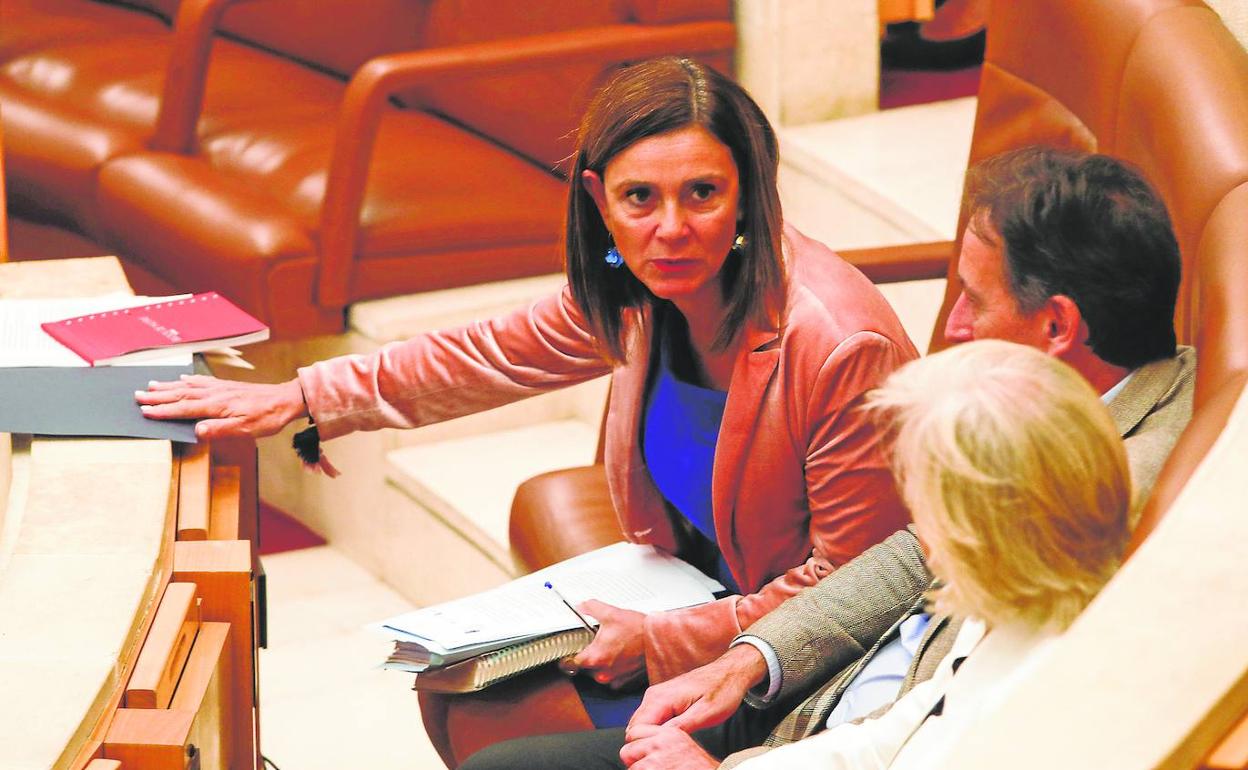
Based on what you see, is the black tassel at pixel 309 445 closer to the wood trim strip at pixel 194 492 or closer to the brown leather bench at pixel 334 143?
the wood trim strip at pixel 194 492

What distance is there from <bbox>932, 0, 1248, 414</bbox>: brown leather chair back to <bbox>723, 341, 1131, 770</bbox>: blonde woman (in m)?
0.31

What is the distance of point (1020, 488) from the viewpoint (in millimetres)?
1066

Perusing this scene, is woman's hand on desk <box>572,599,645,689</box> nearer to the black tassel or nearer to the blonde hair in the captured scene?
the black tassel

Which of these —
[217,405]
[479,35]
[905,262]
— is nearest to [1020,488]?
[217,405]

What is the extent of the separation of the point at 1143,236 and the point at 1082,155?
11 cm

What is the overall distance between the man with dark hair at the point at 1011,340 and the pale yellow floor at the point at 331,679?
1.14 m

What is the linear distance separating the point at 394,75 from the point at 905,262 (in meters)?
1.17

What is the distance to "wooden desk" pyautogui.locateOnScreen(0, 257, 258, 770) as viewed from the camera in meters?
1.32

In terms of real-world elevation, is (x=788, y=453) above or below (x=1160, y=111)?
below

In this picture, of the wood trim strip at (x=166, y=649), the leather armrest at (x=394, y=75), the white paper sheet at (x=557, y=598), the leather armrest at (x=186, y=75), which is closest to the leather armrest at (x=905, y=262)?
the white paper sheet at (x=557, y=598)

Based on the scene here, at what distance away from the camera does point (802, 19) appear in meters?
3.57

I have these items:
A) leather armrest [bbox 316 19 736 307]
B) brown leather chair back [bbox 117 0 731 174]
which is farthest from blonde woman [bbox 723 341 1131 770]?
leather armrest [bbox 316 19 736 307]

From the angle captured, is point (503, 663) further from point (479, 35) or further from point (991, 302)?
point (479, 35)

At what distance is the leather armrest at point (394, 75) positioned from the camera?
3154 millimetres
